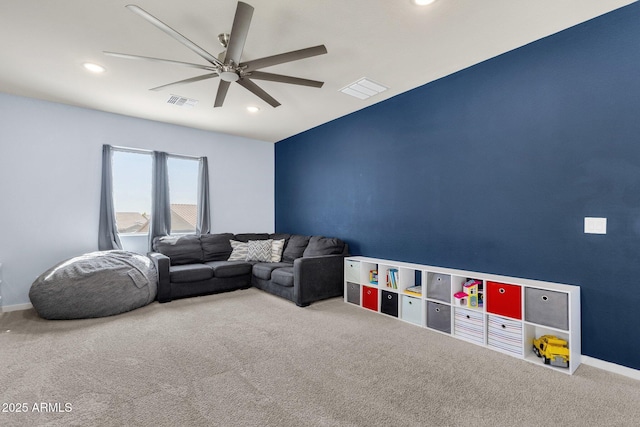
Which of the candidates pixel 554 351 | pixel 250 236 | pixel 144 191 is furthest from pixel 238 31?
pixel 250 236

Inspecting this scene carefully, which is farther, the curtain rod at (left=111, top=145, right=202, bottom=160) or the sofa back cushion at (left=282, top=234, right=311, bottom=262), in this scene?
the sofa back cushion at (left=282, top=234, right=311, bottom=262)

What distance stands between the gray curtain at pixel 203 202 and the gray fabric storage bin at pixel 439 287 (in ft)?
13.3

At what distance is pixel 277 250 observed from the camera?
534 centimetres

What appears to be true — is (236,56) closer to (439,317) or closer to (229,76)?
(229,76)

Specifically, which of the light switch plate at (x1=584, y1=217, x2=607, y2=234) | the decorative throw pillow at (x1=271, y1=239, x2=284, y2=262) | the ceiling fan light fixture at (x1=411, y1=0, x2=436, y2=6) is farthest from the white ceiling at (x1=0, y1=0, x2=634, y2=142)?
the decorative throw pillow at (x1=271, y1=239, x2=284, y2=262)

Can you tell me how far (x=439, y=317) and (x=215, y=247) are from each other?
150 inches

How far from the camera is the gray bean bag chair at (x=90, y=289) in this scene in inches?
134

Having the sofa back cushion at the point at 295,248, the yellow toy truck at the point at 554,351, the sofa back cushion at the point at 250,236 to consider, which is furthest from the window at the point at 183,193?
the yellow toy truck at the point at 554,351

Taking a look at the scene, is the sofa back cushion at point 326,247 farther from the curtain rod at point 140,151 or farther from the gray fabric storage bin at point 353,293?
the curtain rod at point 140,151

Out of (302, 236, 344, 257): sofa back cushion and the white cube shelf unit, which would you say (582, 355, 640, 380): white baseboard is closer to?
the white cube shelf unit

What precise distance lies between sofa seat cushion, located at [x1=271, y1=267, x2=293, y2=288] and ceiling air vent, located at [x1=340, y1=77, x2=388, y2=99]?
256 centimetres

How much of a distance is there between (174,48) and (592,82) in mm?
3718

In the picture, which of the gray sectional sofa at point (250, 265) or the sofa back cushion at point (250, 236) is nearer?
the gray sectional sofa at point (250, 265)

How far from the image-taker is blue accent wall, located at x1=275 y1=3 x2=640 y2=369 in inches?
92.2
